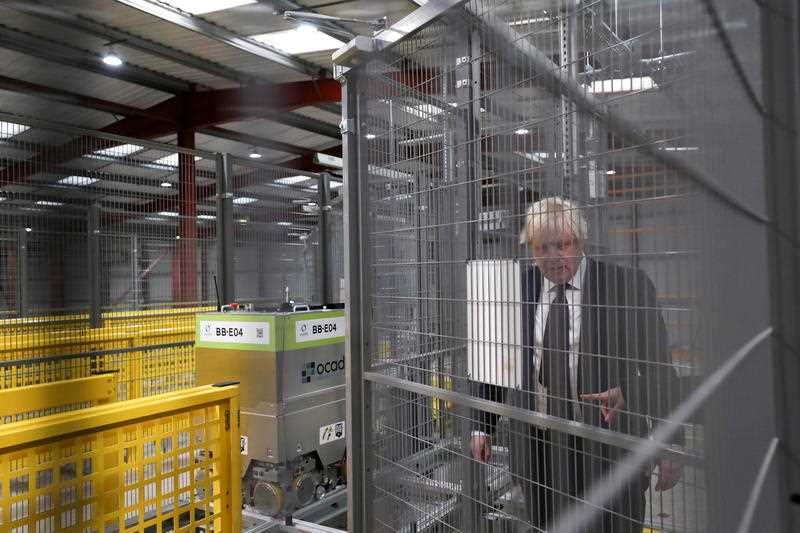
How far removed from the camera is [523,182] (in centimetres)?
172

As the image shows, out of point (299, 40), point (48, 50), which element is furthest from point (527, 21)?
point (299, 40)

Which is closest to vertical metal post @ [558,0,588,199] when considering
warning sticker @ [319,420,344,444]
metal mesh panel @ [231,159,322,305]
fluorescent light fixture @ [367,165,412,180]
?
fluorescent light fixture @ [367,165,412,180]

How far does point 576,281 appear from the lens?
1.61 metres

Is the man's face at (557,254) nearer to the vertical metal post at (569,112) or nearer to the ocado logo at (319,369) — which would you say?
the vertical metal post at (569,112)

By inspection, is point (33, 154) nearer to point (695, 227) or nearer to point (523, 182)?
point (523, 182)

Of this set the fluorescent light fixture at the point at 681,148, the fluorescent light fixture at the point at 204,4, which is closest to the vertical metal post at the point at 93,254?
the fluorescent light fixture at the point at 681,148

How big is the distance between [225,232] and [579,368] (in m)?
4.59

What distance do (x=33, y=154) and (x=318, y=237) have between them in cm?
542

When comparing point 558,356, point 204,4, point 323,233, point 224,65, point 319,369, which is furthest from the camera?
point 224,65

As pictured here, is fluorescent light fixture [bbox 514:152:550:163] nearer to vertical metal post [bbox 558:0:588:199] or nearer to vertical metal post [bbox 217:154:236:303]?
vertical metal post [bbox 558:0:588:199]

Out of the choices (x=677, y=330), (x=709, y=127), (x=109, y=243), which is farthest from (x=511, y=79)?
(x=109, y=243)

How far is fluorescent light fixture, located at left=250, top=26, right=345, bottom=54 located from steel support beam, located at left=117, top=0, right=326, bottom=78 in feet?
0.46

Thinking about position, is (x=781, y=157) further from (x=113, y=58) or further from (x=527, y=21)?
(x=113, y=58)

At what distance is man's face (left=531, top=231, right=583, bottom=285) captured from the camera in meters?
1.57
